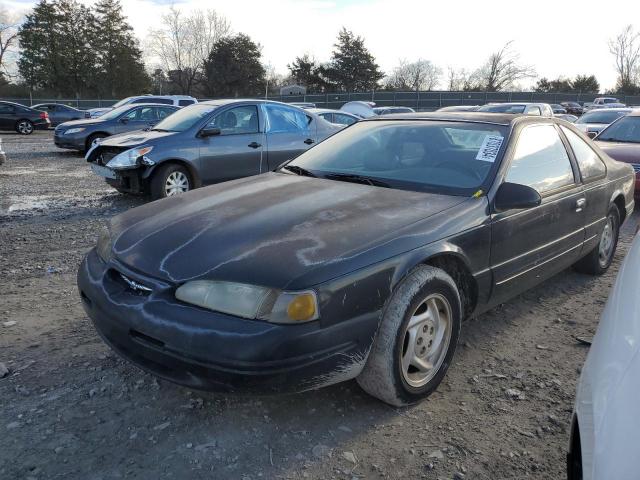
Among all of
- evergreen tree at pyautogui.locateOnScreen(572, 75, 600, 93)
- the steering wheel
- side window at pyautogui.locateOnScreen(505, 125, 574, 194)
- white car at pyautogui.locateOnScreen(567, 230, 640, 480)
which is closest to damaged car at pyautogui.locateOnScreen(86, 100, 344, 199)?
side window at pyautogui.locateOnScreen(505, 125, 574, 194)

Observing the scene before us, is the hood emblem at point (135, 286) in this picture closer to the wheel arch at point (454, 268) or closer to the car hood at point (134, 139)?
the wheel arch at point (454, 268)

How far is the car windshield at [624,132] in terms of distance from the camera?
863cm

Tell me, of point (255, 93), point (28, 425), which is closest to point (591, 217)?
point (28, 425)

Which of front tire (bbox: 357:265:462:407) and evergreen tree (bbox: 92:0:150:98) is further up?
evergreen tree (bbox: 92:0:150:98)

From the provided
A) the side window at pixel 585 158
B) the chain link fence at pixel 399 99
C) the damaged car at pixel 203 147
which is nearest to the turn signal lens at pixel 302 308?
the side window at pixel 585 158

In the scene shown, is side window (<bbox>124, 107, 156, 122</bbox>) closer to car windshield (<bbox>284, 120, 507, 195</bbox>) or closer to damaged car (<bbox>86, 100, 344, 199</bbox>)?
damaged car (<bbox>86, 100, 344, 199</bbox>)

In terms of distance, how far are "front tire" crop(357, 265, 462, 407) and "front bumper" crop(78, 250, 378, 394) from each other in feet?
0.44

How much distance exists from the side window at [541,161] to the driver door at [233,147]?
465cm

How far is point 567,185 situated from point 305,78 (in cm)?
5728

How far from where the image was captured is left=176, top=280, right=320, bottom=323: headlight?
2141mm

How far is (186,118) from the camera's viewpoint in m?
7.76

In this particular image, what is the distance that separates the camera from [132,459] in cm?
223

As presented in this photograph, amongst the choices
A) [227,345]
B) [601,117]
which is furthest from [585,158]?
[601,117]

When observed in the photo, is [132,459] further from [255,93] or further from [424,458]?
[255,93]
